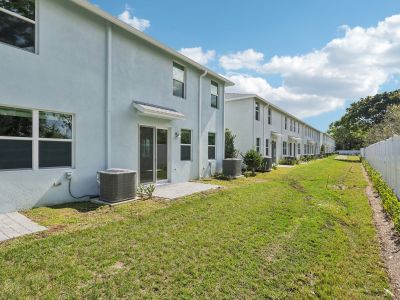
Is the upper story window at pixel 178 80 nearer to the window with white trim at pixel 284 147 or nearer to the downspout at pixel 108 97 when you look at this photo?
the downspout at pixel 108 97

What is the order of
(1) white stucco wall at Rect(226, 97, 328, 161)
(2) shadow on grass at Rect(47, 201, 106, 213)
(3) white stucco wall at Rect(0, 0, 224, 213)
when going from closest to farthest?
(3) white stucco wall at Rect(0, 0, 224, 213) < (2) shadow on grass at Rect(47, 201, 106, 213) < (1) white stucco wall at Rect(226, 97, 328, 161)

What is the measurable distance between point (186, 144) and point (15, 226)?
779cm

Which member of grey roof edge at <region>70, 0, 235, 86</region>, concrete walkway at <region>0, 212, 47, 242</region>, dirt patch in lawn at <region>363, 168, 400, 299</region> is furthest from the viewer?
grey roof edge at <region>70, 0, 235, 86</region>

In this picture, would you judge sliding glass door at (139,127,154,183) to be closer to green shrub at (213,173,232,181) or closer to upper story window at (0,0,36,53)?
upper story window at (0,0,36,53)

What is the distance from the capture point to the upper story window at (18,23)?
5.80 meters

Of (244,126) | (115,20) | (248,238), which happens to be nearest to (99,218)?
(248,238)

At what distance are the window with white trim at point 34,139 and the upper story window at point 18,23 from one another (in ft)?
5.43

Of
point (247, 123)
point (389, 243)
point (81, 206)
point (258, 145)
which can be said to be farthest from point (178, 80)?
point (258, 145)

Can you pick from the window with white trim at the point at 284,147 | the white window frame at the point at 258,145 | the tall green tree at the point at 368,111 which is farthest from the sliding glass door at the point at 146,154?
the tall green tree at the point at 368,111

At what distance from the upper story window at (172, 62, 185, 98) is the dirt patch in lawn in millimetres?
8758

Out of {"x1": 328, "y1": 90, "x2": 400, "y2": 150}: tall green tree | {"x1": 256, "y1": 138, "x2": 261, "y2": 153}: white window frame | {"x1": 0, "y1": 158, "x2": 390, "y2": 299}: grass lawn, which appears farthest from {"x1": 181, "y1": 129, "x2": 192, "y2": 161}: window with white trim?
{"x1": 328, "y1": 90, "x2": 400, "y2": 150}: tall green tree

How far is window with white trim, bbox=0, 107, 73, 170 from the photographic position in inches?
228

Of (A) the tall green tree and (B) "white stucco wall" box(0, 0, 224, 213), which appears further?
(A) the tall green tree

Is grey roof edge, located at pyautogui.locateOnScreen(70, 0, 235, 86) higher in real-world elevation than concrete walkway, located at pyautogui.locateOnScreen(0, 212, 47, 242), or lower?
higher
